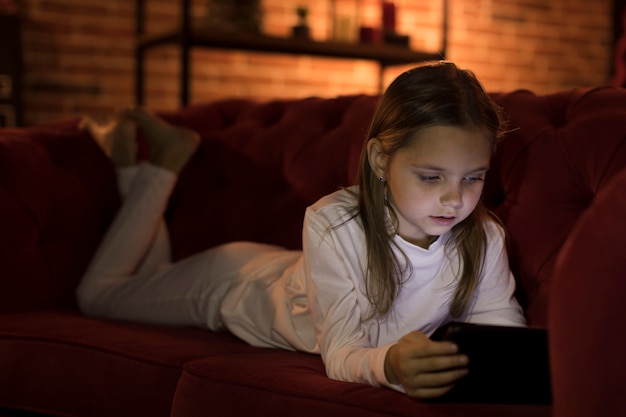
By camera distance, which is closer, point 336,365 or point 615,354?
point 615,354

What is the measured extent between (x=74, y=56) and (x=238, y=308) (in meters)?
2.41

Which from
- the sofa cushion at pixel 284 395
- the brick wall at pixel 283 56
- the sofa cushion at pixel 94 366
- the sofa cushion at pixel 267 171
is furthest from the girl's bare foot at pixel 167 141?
the brick wall at pixel 283 56

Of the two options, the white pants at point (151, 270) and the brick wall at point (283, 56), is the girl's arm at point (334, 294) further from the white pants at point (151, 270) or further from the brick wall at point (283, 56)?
the brick wall at point (283, 56)

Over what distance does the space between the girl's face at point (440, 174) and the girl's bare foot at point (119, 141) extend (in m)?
1.02

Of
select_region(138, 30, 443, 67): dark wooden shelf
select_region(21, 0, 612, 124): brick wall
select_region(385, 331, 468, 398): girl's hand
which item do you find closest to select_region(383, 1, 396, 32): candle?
select_region(138, 30, 443, 67): dark wooden shelf

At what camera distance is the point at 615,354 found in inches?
41.2

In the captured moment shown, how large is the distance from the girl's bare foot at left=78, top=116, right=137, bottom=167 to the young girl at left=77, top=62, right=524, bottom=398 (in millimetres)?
471

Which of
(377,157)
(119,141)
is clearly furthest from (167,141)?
(377,157)

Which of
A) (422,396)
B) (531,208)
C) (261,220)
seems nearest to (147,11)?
(261,220)

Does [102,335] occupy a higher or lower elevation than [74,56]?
lower

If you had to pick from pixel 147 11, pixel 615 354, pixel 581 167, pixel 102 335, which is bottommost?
pixel 102 335

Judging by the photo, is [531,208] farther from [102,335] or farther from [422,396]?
[102,335]

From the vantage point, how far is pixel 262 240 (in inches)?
90.7

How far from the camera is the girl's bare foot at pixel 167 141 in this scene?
2.29 m
